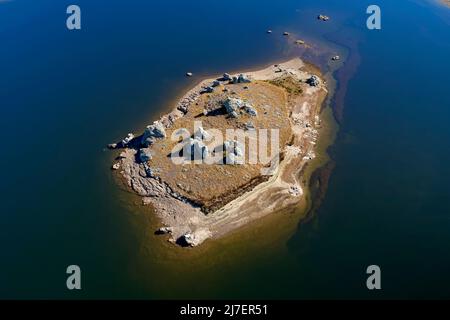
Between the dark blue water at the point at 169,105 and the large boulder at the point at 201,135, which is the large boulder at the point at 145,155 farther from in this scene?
the large boulder at the point at 201,135

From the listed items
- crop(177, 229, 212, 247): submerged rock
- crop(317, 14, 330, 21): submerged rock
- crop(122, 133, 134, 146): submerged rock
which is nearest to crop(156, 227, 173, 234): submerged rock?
crop(177, 229, 212, 247): submerged rock

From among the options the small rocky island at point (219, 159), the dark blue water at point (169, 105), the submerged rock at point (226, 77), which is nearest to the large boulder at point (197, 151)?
the small rocky island at point (219, 159)

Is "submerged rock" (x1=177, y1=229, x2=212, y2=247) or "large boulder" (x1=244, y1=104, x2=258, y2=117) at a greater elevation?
"large boulder" (x1=244, y1=104, x2=258, y2=117)

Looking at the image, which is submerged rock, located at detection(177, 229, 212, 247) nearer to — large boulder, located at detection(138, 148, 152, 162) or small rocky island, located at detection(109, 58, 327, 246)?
small rocky island, located at detection(109, 58, 327, 246)

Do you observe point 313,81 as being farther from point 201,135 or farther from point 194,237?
point 194,237

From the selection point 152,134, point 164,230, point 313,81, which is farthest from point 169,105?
point 164,230

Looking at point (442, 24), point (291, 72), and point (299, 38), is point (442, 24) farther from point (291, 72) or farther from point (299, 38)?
point (291, 72)
